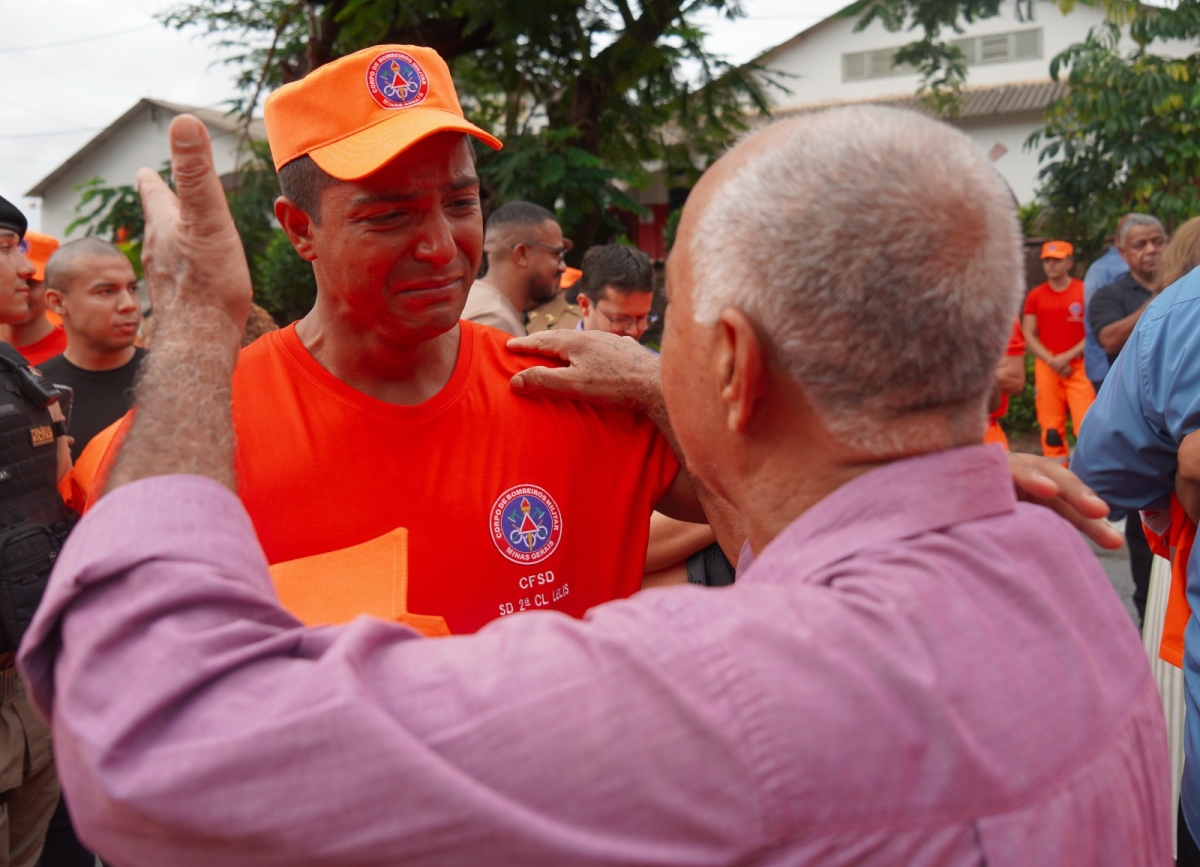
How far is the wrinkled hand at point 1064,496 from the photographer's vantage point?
4.48 feet

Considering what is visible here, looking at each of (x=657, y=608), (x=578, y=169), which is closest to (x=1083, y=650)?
(x=657, y=608)

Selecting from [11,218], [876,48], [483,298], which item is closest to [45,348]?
[11,218]

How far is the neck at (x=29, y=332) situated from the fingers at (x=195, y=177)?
4333 mm

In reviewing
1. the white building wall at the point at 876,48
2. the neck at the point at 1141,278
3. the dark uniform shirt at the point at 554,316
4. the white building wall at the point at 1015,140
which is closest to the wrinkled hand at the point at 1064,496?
the dark uniform shirt at the point at 554,316

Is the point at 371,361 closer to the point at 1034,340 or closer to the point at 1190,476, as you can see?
the point at 1190,476

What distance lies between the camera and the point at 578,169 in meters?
8.59

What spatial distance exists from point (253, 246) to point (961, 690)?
11.3 metres

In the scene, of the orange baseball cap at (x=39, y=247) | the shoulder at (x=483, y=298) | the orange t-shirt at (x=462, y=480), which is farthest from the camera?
the orange baseball cap at (x=39, y=247)

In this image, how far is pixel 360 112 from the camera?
6.16 feet

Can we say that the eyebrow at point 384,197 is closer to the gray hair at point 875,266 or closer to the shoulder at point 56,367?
the gray hair at point 875,266

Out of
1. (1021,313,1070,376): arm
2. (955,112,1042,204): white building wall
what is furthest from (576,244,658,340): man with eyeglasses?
(955,112,1042,204): white building wall

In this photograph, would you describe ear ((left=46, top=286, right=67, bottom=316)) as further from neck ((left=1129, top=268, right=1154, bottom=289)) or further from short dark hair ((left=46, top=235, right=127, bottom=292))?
neck ((left=1129, top=268, right=1154, bottom=289))

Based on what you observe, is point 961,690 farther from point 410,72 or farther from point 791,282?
point 410,72

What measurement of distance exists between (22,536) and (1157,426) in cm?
296
